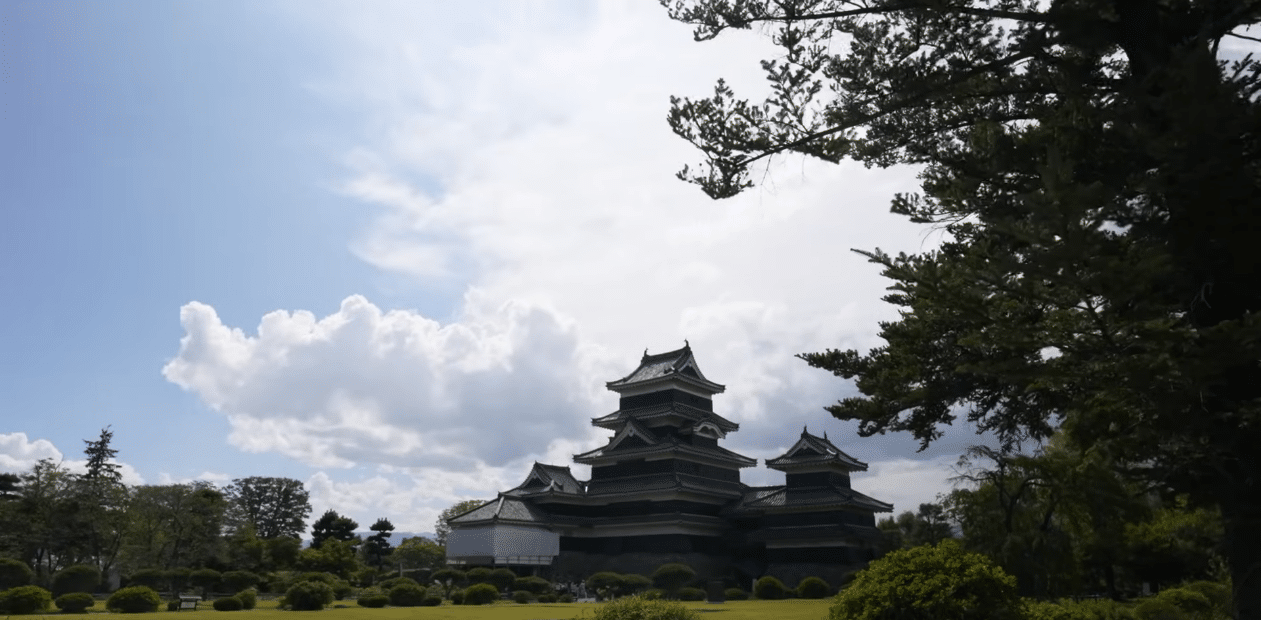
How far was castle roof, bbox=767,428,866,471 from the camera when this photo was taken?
47062mm

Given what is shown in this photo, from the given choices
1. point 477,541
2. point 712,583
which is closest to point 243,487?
point 477,541

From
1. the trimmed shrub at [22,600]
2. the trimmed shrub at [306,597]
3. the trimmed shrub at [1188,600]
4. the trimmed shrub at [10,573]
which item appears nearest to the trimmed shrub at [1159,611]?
the trimmed shrub at [1188,600]

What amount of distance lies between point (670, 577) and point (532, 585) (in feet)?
23.0

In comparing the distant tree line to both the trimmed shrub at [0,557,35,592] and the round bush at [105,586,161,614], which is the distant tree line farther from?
→ the round bush at [105,586,161,614]

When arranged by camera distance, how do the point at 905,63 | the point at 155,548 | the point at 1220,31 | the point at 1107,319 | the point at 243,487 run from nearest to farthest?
the point at 1107,319 → the point at 1220,31 → the point at 905,63 → the point at 155,548 → the point at 243,487

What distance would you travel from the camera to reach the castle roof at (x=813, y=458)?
47.1 m

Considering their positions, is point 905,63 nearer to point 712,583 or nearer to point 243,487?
point 712,583

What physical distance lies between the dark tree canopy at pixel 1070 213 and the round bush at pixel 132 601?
25870 mm

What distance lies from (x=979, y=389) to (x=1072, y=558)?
54.2 feet

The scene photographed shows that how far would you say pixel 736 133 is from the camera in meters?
10.4

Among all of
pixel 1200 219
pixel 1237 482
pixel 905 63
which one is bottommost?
pixel 1237 482

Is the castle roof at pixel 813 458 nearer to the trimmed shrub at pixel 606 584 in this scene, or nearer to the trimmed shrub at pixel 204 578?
the trimmed shrub at pixel 606 584

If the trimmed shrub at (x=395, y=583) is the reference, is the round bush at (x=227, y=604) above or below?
below

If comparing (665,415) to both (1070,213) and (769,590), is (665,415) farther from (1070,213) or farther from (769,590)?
(1070,213)
